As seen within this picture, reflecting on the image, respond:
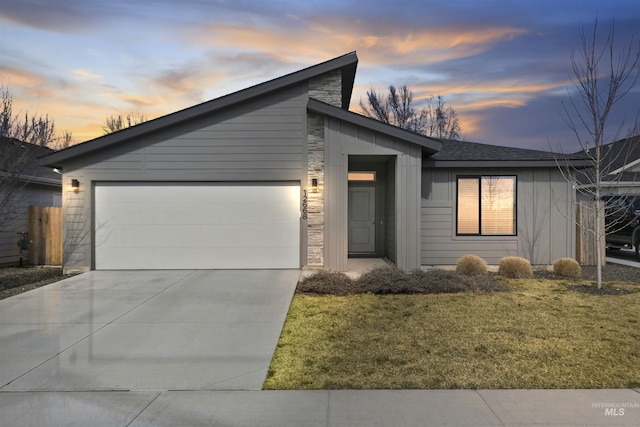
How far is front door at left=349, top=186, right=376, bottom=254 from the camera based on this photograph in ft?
40.6

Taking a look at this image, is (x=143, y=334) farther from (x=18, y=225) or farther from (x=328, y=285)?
(x=18, y=225)

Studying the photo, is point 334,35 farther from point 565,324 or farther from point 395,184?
point 565,324

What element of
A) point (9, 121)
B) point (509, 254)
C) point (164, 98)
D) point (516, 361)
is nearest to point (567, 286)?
point (509, 254)

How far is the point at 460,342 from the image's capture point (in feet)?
16.3

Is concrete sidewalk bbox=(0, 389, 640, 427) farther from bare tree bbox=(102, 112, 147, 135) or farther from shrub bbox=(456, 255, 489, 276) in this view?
bare tree bbox=(102, 112, 147, 135)

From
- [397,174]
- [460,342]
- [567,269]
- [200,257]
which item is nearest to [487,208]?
[567,269]

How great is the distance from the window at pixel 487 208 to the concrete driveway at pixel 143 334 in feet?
17.1

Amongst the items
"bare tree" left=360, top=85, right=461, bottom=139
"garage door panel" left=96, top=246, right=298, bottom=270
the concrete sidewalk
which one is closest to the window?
"garage door panel" left=96, top=246, right=298, bottom=270

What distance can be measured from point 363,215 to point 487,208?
3534 mm

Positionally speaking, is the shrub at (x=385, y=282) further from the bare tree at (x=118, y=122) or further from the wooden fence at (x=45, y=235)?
the bare tree at (x=118, y=122)

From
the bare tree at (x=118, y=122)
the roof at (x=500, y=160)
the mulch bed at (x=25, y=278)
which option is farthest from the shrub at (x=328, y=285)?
the bare tree at (x=118, y=122)

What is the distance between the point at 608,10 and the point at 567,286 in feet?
19.0

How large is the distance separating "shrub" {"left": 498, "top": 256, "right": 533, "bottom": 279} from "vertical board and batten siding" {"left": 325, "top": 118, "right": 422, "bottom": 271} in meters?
2.00

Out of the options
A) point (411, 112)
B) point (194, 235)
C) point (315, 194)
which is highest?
point (411, 112)
